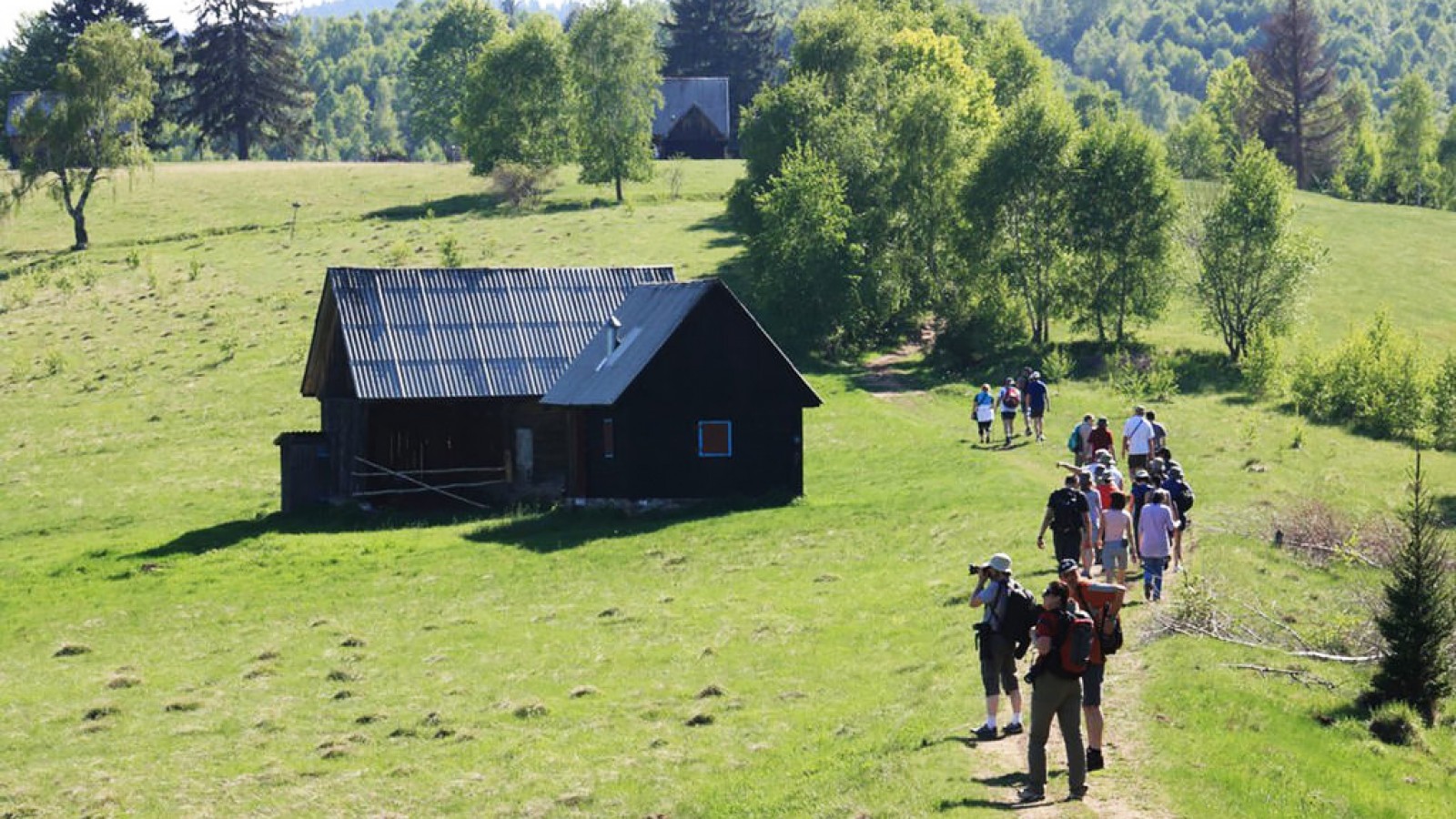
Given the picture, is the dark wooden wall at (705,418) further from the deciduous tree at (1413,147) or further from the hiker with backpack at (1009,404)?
the deciduous tree at (1413,147)

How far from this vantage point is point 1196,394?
2357 inches

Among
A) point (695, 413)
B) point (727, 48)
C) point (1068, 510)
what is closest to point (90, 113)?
point (695, 413)

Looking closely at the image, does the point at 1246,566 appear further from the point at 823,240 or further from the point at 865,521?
the point at 823,240

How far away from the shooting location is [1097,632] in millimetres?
17266

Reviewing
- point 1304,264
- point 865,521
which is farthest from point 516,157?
point 865,521

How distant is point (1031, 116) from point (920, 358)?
10737 mm

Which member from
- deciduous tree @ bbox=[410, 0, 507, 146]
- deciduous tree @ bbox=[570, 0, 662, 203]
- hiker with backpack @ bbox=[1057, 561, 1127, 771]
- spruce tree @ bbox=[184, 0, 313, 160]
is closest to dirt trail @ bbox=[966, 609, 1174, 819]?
hiker with backpack @ bbox=[1057, 561, 1127, 771]

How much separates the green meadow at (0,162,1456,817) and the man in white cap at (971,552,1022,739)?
61 cm

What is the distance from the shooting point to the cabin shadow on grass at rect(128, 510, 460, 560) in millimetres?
40469

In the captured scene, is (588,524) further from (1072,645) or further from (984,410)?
(1072,645)

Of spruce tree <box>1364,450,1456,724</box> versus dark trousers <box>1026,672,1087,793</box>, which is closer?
dark trousers <box>1026,672,1087,793</box>

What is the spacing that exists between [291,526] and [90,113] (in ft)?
169

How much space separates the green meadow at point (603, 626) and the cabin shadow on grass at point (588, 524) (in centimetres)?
17

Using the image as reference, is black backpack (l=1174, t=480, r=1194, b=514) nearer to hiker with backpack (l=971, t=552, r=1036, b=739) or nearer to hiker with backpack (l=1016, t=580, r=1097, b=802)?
hiker with backpack (l=971, t=552, r=1036, b=739)
